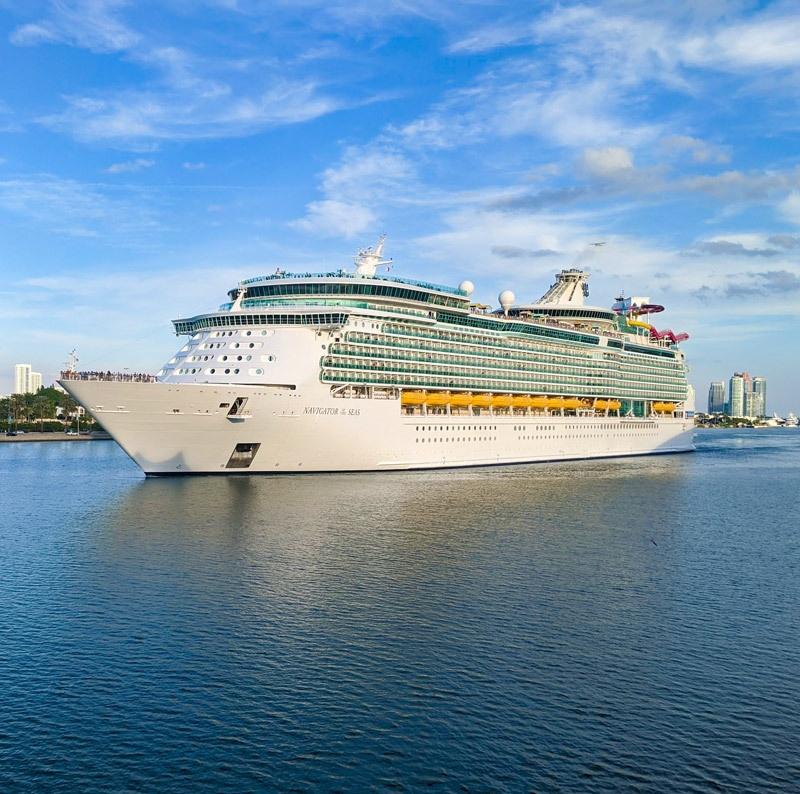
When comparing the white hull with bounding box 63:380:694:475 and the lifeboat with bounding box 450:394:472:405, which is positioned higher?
the lifeboat with bounding box 450:394:472:405

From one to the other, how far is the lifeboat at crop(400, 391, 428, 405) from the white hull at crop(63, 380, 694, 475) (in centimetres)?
148

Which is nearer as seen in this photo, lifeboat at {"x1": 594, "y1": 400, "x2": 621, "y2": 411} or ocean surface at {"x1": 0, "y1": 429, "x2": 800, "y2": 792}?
ocean surface at {"x1": 0, "y1": 429, "x2": 800, "y2": 792}

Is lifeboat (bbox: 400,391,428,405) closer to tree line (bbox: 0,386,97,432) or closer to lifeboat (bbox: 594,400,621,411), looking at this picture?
lifeboat (bbox: 594,400,621,411)

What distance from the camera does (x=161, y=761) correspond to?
17203 millimetres

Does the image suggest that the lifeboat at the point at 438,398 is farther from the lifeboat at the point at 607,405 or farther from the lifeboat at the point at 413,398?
the lifeboat at the point at 607,405

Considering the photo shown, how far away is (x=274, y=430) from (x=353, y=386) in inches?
322

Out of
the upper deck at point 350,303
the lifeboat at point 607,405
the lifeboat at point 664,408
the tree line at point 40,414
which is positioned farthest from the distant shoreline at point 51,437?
the lifeboat at point 664,408

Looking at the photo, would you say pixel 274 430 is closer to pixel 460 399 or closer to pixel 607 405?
pixel 460 399

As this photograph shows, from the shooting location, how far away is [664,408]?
11131 centimetres

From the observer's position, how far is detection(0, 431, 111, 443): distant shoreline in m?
132

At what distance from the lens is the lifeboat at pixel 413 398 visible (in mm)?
67688

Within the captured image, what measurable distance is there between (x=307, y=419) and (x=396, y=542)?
22.6 metres

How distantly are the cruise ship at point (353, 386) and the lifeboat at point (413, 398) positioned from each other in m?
0.13

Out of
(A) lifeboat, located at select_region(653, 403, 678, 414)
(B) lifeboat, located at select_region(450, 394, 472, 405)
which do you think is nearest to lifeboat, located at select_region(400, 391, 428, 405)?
(B) lifeboat, located at select_region(450, 394, 472, 405)
